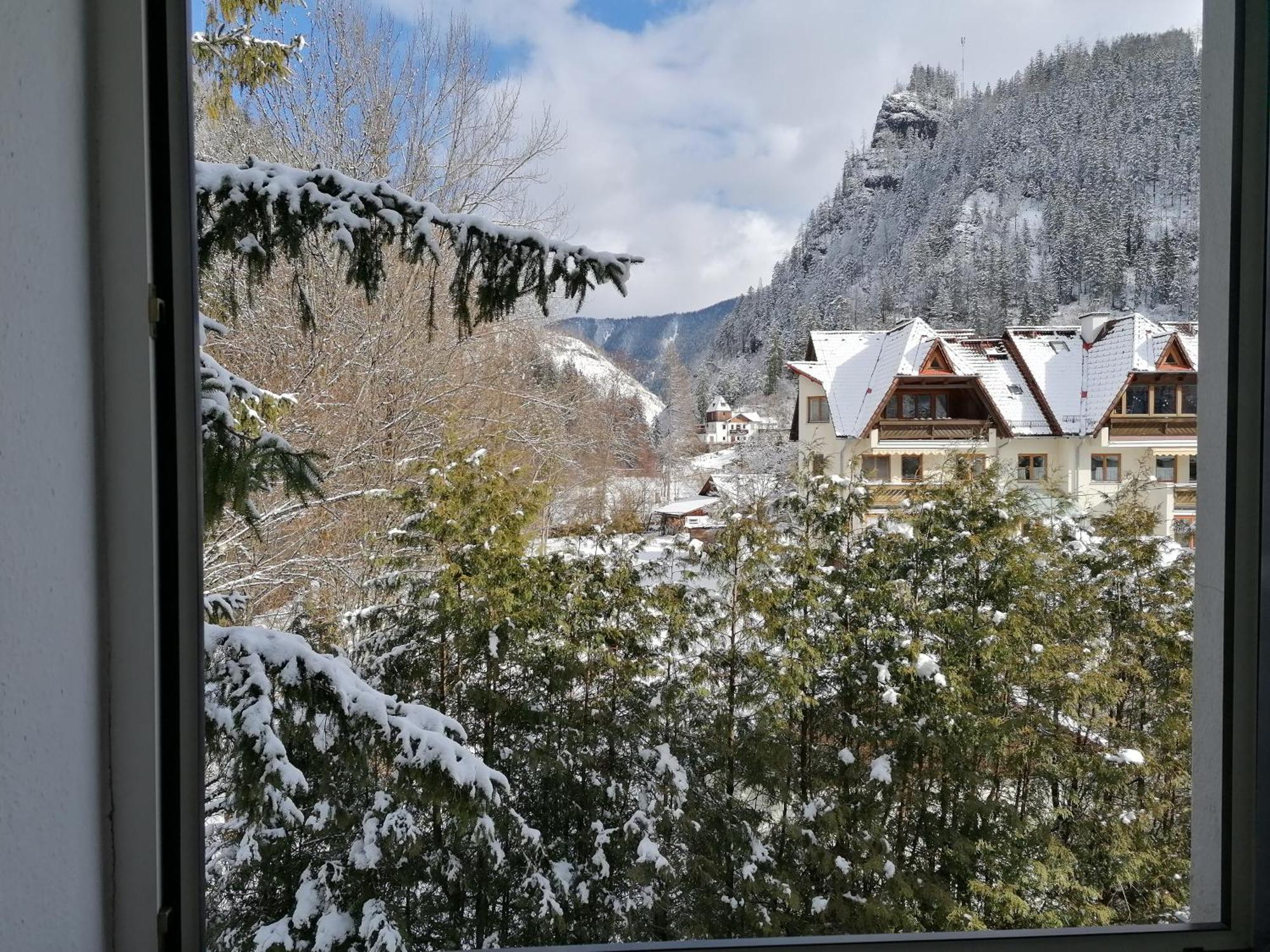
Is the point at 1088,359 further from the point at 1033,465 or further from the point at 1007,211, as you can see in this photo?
the point at 1007,211

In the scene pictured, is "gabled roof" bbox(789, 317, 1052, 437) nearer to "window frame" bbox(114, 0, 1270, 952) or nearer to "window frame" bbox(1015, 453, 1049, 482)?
"window frame" bbox(1015, 453, 1049, 482)

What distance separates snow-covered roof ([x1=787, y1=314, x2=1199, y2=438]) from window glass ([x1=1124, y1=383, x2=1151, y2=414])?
28mm

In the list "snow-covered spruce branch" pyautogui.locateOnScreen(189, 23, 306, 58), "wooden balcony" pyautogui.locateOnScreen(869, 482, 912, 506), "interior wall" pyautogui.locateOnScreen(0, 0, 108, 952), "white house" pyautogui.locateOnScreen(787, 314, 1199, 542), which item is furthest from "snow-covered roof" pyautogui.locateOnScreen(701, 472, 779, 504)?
"snow-covered spruce branch" pyautogui.locateOnScreen(189, 23, 306, 58)

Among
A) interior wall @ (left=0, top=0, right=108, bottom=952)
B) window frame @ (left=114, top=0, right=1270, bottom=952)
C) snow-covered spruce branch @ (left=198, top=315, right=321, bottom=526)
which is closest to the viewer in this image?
interior wall @ (left=0, top=0, right=108, bottom=952)

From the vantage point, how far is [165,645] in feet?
3.15

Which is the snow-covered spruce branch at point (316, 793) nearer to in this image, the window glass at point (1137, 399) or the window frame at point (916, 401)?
the window frame at point (916, 401)

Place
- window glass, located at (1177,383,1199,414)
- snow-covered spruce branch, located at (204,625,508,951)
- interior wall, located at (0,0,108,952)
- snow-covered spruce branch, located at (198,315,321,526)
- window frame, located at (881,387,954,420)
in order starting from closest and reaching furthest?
interior wall, located at (0,0,108,952) < snow-covered spruce branch, located at (198,315,321,526) < snow-covered spruce branch, located at (204,625,508,951) < window glass, located at (1177,383,1199,414) < window frame, located at (881,387,954,420)

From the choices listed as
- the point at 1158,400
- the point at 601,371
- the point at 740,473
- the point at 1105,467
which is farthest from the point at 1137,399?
the point at 601,371

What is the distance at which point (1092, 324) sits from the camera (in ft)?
4.88

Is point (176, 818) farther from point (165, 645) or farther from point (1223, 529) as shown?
point (1223, 529)

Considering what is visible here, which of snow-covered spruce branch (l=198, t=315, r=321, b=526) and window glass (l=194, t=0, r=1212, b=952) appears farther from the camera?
window glass (l=194, t=0, r=1212, b=952)

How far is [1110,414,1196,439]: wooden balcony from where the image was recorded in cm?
143

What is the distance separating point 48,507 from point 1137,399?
1.88m

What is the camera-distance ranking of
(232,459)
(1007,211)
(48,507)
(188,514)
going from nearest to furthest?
(48,507), (188,514), (232,459), (1007,211)
